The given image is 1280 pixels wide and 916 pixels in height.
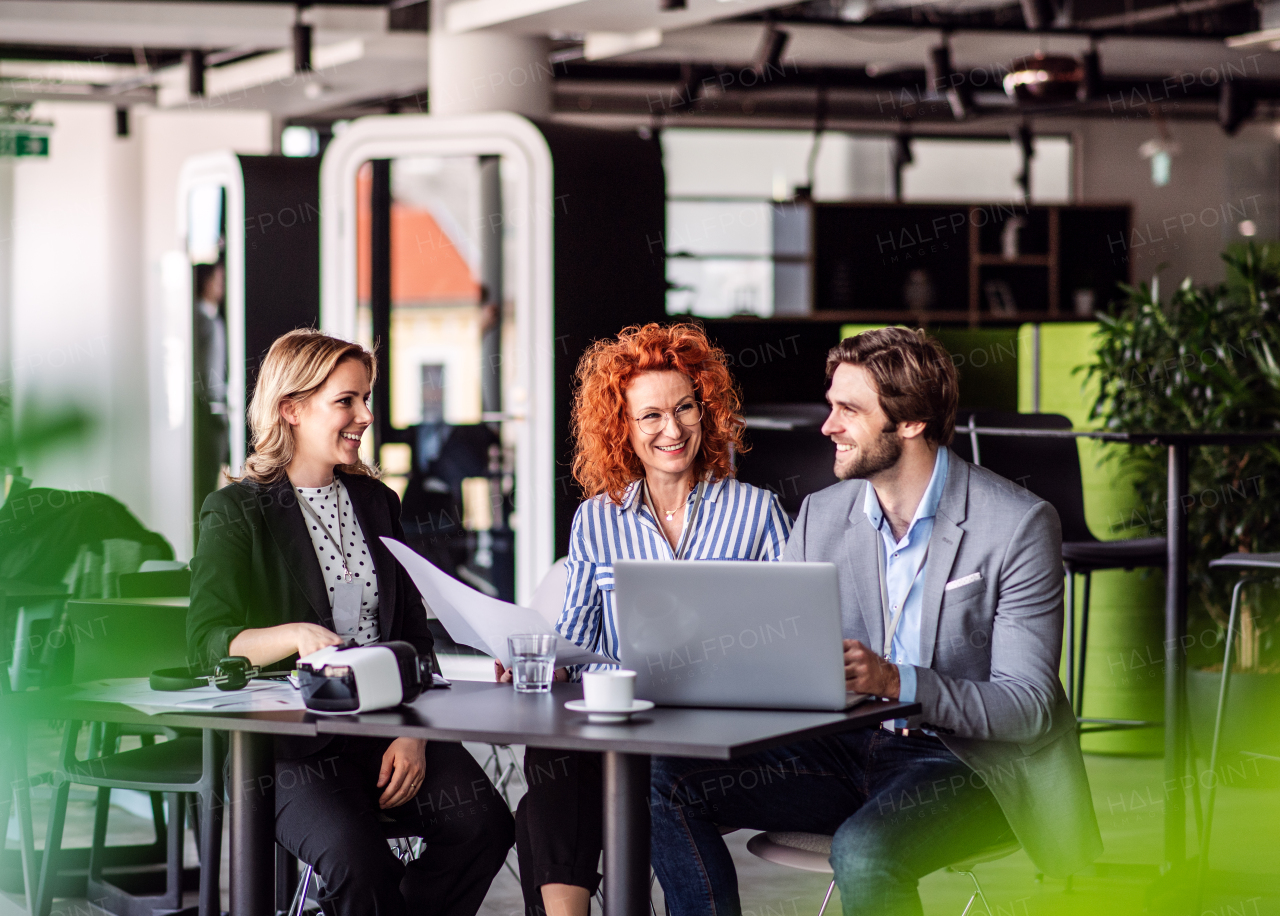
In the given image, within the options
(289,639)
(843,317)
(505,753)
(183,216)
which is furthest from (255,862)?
(843,317)

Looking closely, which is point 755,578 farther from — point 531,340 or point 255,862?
point 531,340

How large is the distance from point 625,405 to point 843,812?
96 centimetres

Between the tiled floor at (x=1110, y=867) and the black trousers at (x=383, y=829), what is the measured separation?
31.4 inches

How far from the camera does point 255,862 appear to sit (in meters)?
2.29

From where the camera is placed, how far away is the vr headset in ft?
6.99

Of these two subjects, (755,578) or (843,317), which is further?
(843,317)

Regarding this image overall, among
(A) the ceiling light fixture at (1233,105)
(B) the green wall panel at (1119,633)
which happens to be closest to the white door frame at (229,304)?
(B) the green wall panel at (1119,633)

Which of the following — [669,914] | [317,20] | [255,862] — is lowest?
[669,914]

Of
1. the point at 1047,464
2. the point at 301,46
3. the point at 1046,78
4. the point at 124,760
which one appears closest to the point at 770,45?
the point at 1046,78

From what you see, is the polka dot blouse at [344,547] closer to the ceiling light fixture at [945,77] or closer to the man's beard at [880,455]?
the man's beard at [880,455]

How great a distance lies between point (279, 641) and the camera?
98.9 inches

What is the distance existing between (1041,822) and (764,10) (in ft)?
22.9

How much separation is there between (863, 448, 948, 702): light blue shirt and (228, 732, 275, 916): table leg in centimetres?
107

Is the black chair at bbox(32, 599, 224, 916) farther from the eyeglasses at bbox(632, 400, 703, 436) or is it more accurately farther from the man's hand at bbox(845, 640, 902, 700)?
the man's hand at bbox(845, 640, 902, 700)
